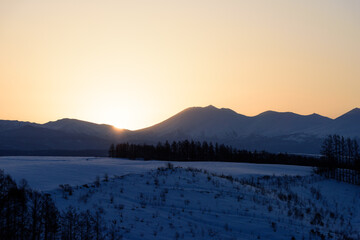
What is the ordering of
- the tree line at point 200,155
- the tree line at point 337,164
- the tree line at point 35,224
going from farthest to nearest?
the tree line at point 200,155 < the tree line at point 337,164 < the tree line at point 35,224

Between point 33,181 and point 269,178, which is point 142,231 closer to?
point 33,181

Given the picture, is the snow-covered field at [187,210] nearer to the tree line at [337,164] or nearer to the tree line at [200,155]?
the tree line at [337,164]

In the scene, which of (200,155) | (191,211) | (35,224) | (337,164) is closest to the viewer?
(35,224)

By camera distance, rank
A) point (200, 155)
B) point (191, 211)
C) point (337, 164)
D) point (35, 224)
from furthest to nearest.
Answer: point (200, 155), point (337, 164), point (191, 211), point (35, 224)

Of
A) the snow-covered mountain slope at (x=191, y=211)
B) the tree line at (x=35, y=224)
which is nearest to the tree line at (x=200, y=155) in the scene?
the snow-covered mountain slope at (x=191, y=211)

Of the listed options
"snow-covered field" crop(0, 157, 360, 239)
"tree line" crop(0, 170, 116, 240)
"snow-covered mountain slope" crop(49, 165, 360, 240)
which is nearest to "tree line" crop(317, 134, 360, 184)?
"snow-covered field" crop(0, 157, 360, 239)

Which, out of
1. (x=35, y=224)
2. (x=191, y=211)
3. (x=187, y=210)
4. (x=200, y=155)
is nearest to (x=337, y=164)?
(x=200, y=155)

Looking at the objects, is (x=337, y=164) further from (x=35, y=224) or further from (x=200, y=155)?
(x=35, y=224)

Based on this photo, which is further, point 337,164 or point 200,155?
point 200,155

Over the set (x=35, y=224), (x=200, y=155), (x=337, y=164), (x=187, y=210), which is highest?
(x=35, y=224)

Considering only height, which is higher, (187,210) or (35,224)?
(35,224)

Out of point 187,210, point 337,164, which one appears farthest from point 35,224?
point 337,164

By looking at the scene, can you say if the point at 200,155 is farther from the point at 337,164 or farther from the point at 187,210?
Answer: the point at 187,210

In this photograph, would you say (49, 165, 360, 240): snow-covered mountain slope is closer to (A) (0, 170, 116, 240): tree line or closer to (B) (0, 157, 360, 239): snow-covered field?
(B) (0, 157, 360, 239): snow-covered field
